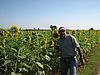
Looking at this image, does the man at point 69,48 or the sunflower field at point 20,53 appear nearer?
the sunflower field at point 20,53

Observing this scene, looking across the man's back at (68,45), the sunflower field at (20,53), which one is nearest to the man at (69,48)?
the man's back at (68,45)

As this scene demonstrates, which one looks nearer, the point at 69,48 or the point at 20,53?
the point at 20,53

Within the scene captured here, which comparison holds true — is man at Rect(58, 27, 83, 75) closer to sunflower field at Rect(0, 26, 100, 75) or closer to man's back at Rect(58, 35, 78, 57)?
man's back at Rect(58, 35, 78, 57)

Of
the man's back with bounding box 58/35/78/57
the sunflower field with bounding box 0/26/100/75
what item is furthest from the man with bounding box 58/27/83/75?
the sunflower field with bounding box 0/26/100/75

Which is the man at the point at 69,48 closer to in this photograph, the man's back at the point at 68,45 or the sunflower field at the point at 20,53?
the man's back at the point at 68,45

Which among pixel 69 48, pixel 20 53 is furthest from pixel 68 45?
pixel 20 53

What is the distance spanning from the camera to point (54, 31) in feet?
31.7

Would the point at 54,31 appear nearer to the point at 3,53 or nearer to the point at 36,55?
the point at 36,55

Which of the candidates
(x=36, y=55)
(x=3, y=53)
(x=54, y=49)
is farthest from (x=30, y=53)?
(x=54, y=49)

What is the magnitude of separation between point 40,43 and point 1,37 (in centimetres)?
140

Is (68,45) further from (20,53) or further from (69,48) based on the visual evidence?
(20,53)

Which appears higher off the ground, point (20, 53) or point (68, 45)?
point (68, 45)

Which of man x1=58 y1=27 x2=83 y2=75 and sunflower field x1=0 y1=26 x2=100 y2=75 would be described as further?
man x1=58 y1=27 x2=83 y2=75

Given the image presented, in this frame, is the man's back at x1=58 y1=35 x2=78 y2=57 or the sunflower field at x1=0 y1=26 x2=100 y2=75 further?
the man's back at x1=58 y1=35 x2=78 y2=57
